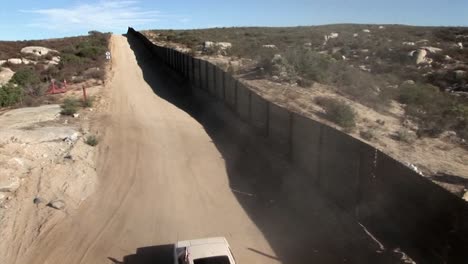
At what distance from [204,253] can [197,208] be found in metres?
5.19

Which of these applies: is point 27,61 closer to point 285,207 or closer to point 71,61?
point 71,61

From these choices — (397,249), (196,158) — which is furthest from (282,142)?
(397,249)

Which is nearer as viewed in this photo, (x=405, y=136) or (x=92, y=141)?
(x=405, y=136)

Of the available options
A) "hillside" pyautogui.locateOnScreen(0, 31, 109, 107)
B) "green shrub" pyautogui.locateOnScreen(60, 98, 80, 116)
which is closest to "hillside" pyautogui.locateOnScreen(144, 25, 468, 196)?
"green shrub" pyautogui.locateOnScreen(60, 98, 80, 116)

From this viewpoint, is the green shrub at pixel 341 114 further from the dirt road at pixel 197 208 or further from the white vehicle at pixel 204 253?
the white vehicle at pixel 204 253

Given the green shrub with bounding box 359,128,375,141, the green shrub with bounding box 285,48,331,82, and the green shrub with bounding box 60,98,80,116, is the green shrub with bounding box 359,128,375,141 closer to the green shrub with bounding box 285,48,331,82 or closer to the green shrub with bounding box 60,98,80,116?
the green shrub with bounding box 285,48,331,82

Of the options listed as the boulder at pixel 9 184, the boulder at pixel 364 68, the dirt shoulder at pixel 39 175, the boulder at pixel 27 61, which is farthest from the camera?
the boulder at pixel 27 61

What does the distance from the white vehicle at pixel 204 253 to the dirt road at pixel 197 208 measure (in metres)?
1.86

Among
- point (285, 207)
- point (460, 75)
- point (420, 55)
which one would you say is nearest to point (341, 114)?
point (285, 207)

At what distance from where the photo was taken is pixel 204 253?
31.4 feet

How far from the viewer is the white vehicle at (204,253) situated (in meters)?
9.44

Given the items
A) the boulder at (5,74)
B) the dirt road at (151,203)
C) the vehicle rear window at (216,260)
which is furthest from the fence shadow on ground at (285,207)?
the boulder at (5,74)

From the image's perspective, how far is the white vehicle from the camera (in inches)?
372

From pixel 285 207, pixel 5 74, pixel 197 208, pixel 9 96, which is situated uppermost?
pixel 5 74
